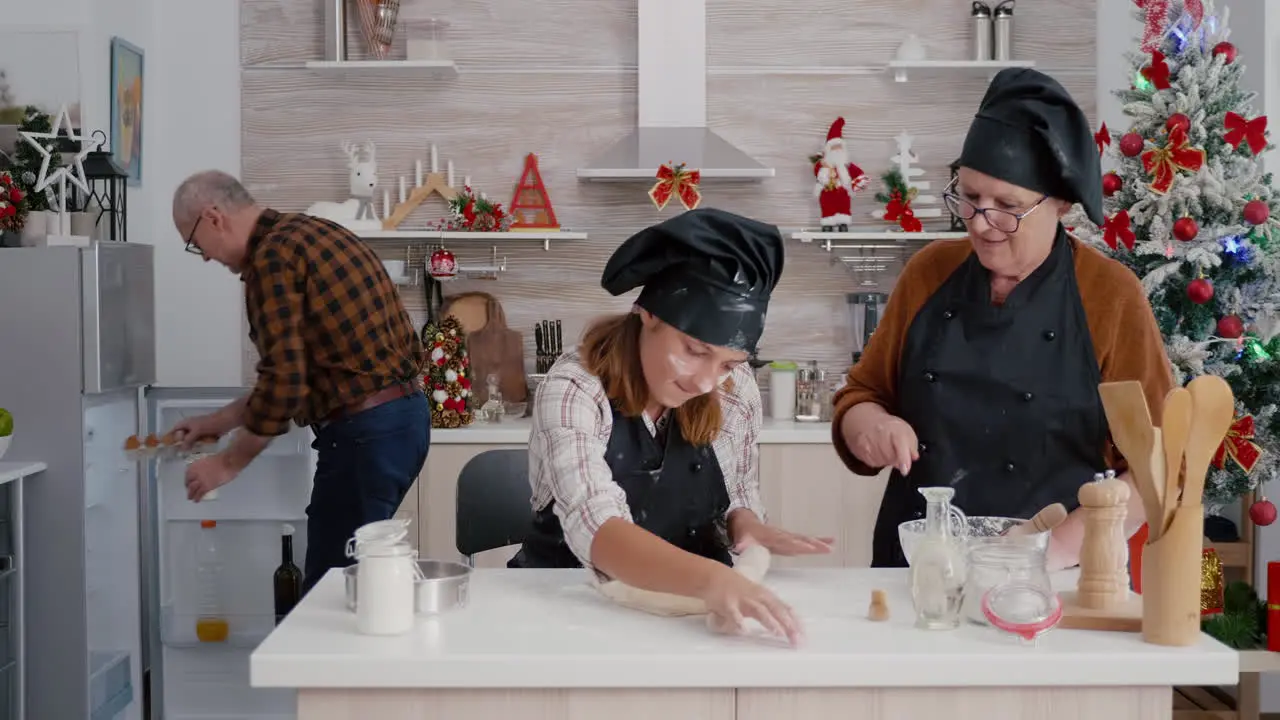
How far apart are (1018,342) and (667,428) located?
59cm

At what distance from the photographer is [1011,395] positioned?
7.09ft

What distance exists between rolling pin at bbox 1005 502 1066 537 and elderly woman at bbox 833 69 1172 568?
0.19 meters

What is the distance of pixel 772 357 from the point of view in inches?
185

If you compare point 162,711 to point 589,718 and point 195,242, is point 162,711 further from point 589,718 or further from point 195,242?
point 589,718

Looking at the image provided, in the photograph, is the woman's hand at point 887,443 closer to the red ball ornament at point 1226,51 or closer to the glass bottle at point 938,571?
the glass bottle at point 938,571

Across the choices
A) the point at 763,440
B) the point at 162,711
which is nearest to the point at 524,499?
the point at 763,440

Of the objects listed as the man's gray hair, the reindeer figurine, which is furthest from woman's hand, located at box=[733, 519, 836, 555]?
the reindeer figurine

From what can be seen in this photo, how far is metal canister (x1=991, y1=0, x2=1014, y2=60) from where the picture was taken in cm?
448

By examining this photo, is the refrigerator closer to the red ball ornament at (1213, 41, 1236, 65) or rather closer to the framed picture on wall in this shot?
the framed picture on wall

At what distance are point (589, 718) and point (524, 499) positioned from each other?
1.09m

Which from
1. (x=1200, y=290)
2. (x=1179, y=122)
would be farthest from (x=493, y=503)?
(x=1179, y=122)

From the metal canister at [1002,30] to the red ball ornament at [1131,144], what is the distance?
1.02 metres

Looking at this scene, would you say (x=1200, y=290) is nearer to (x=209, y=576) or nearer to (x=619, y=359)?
(x=619, y=359)

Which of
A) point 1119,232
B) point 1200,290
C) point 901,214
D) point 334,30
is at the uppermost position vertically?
point 334,30
